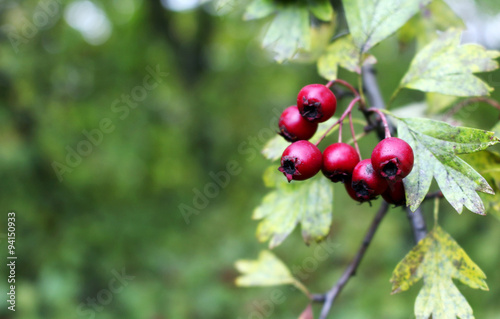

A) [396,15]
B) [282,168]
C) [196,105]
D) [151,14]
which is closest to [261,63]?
[196,105]

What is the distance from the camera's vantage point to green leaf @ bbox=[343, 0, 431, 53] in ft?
2.84

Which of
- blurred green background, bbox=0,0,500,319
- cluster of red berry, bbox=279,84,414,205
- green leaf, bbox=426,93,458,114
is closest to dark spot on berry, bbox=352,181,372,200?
cluster of red berry, bbox=279,84,414,205

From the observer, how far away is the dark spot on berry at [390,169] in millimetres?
630

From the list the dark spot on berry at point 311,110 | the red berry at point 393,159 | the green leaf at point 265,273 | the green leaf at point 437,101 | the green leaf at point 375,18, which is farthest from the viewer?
the green leaf at point 265,273

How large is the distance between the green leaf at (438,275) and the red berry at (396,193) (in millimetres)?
165

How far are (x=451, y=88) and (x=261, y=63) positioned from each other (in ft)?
9.17

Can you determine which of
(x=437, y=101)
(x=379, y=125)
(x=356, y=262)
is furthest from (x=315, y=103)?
(x=437, y=101)

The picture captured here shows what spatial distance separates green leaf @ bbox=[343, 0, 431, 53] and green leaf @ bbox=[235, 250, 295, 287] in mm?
741

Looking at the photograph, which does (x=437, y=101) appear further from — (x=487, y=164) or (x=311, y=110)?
(x=311, y=110)

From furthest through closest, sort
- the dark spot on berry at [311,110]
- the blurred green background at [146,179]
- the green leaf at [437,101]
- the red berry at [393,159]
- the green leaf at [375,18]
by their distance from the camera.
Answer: the blurred green background at [146,179]
the green leaf at [437,101]
the green leaf at [375,18]
the dark spot on berry at [311,110]
the red berry at [393,159]

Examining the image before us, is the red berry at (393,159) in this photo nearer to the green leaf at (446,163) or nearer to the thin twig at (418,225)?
the green leaf at (446,163)

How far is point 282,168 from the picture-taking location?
2.33 feet

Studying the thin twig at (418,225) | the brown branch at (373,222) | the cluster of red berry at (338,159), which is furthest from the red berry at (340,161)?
the thin twig at (418,225)

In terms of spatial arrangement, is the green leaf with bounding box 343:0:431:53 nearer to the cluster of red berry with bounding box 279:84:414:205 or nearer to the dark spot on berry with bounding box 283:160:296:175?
the cluster of red berry with bounding box 279:84:414:205
